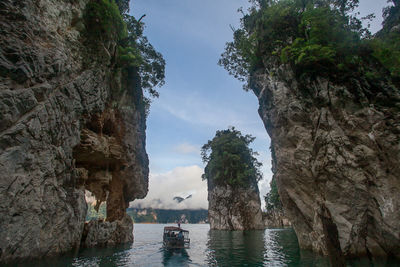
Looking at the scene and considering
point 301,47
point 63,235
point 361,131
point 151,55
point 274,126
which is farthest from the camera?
point 151,55

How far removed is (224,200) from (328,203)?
1614 inches

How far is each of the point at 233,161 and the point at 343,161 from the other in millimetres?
37338

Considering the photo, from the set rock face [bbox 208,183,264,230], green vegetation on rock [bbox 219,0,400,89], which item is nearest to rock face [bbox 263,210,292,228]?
rock face [bbox 208,183,264,230]

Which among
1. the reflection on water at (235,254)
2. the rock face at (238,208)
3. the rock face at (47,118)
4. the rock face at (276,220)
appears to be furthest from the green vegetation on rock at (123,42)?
the rock face at (276,220)

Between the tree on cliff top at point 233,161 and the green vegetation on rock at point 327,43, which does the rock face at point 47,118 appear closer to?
the green vegetation on rock at point 327,43

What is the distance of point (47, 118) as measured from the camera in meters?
13.7

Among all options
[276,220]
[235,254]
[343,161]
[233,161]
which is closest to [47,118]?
[235,254]

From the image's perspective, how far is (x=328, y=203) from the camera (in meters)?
14.2

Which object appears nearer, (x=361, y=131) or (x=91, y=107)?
(x=361, y=131)

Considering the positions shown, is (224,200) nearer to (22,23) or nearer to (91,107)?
(91,107)

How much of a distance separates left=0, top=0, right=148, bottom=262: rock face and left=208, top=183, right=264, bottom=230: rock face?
116 feet

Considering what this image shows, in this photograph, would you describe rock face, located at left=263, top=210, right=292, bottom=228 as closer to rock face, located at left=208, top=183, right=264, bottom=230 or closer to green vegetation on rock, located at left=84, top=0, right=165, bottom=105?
rock face, located at left=208, top=183, right=264, bottom=230

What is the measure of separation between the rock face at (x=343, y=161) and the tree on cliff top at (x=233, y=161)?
30.9 meters

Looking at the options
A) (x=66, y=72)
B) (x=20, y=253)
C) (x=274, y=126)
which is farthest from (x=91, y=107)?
(x=274, y=126)
